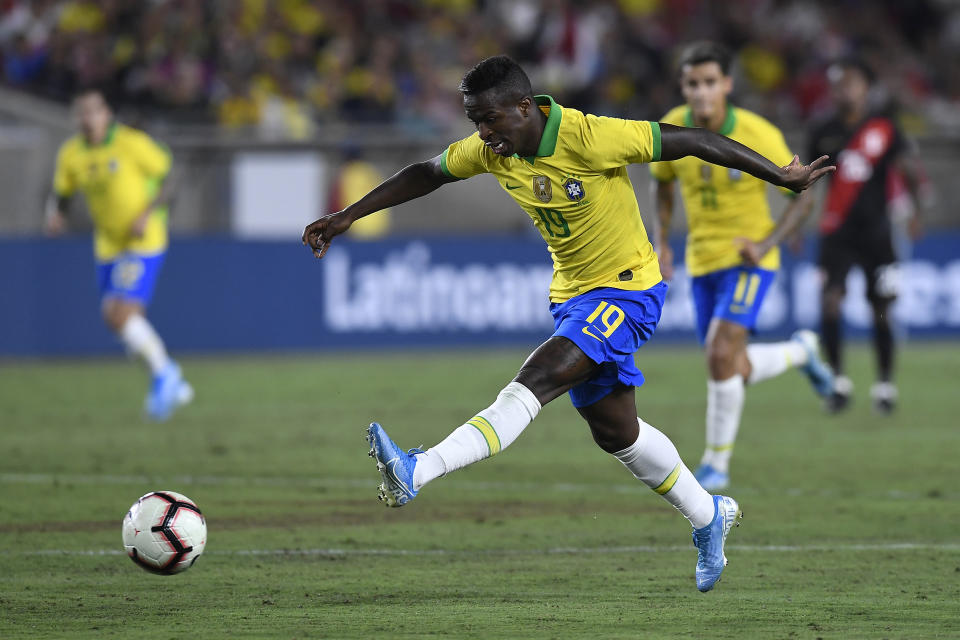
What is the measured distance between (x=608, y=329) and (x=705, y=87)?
9.82ft

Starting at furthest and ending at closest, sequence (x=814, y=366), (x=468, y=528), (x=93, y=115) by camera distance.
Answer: (x=93, y=115) < (x=814, y=366) < (x=468, y=528)

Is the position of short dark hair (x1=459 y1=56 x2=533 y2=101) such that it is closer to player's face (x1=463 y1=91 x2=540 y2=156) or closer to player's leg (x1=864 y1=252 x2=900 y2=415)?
player's face (x1=463 y1=91 x2=540 y2=156)

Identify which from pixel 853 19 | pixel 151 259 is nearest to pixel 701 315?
pixel 151 259

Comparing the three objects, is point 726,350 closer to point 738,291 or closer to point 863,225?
point 738,291

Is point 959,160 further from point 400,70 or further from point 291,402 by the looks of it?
point 291,402

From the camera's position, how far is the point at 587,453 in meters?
10.6

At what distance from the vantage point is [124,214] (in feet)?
42.0

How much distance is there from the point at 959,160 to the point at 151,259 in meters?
11.2

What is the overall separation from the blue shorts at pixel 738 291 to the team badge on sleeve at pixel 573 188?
2975mm

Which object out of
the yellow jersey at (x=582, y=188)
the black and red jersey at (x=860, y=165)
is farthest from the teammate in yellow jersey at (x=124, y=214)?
the yellow jersey at (x=582, y=188)

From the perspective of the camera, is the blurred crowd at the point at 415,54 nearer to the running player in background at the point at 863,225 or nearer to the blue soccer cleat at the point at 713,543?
the running player in background at the point at 863,225

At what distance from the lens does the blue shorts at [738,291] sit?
341 inches

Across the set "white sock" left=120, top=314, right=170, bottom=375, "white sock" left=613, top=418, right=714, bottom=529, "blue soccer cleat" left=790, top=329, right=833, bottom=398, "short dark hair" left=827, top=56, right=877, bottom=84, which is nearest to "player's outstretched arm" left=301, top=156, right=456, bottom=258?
"white sock" left=613, top=418, right=714, bottom=529

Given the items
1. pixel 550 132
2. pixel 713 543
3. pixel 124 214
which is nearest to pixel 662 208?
pixel 550 132
